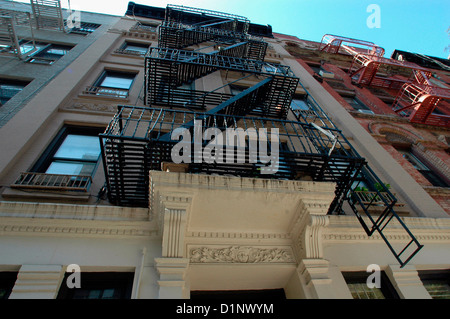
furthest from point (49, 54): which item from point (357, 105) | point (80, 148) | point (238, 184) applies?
point (357, 105)

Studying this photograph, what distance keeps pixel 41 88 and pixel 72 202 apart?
5.62 metres

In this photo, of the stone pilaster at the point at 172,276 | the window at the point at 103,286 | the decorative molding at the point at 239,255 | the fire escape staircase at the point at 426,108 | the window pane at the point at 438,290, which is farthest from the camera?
the fire escape staircase at the point at 426,108

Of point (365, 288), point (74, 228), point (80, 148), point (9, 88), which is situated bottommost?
point (365, 288)

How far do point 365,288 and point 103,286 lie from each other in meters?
5.41

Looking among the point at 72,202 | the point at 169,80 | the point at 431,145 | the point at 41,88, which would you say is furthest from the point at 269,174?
the point at 431,145

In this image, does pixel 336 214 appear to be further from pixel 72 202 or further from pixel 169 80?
pixel 169 80

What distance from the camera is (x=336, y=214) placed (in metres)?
6.45

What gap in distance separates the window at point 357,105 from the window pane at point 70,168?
12.7m

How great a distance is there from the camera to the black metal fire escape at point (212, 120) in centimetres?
536

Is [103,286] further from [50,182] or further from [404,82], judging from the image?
[404,82]

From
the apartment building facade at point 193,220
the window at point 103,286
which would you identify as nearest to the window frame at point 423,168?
the apartment building facade at point 193,220

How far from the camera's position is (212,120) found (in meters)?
6.90

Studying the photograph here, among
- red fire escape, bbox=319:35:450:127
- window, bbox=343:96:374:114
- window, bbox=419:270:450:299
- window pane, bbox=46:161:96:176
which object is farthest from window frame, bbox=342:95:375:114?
window pane, bbox=46:161:96:176

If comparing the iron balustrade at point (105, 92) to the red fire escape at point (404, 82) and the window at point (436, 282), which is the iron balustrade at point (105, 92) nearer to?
the window at point (436, 282)
